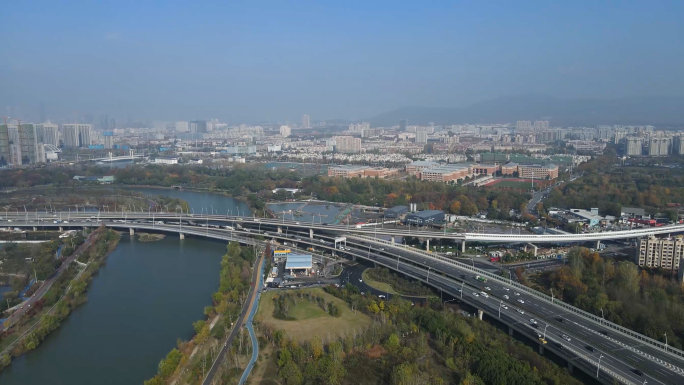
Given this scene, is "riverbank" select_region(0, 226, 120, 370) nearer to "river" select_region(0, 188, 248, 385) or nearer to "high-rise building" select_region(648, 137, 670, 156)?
"river" select_region(0, 188, 248, 385)

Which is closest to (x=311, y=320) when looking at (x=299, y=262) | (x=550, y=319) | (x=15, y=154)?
(x=299, y=262)

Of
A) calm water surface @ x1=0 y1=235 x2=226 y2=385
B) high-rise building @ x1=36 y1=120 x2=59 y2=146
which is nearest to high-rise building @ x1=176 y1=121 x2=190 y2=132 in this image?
high-rise building @ x1=36 y1=120 x2=59 y2=146

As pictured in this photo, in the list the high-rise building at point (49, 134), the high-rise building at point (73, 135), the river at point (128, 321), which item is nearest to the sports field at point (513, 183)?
the river at point (128, 321)

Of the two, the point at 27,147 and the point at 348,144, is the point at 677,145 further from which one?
the point at 27,147

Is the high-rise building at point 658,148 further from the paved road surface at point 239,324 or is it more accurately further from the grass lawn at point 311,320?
the grass lawn at point 311,320

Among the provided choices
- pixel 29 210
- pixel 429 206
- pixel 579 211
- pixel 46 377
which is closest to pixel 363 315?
pixel 46 377

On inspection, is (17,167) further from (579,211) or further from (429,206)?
(579,211)

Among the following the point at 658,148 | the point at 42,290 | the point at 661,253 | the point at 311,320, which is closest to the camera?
the point at 311,320

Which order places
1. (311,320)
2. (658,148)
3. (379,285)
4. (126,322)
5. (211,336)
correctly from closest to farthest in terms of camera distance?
(211,336), (311,320), (126,322), (379,285), (658,148)
